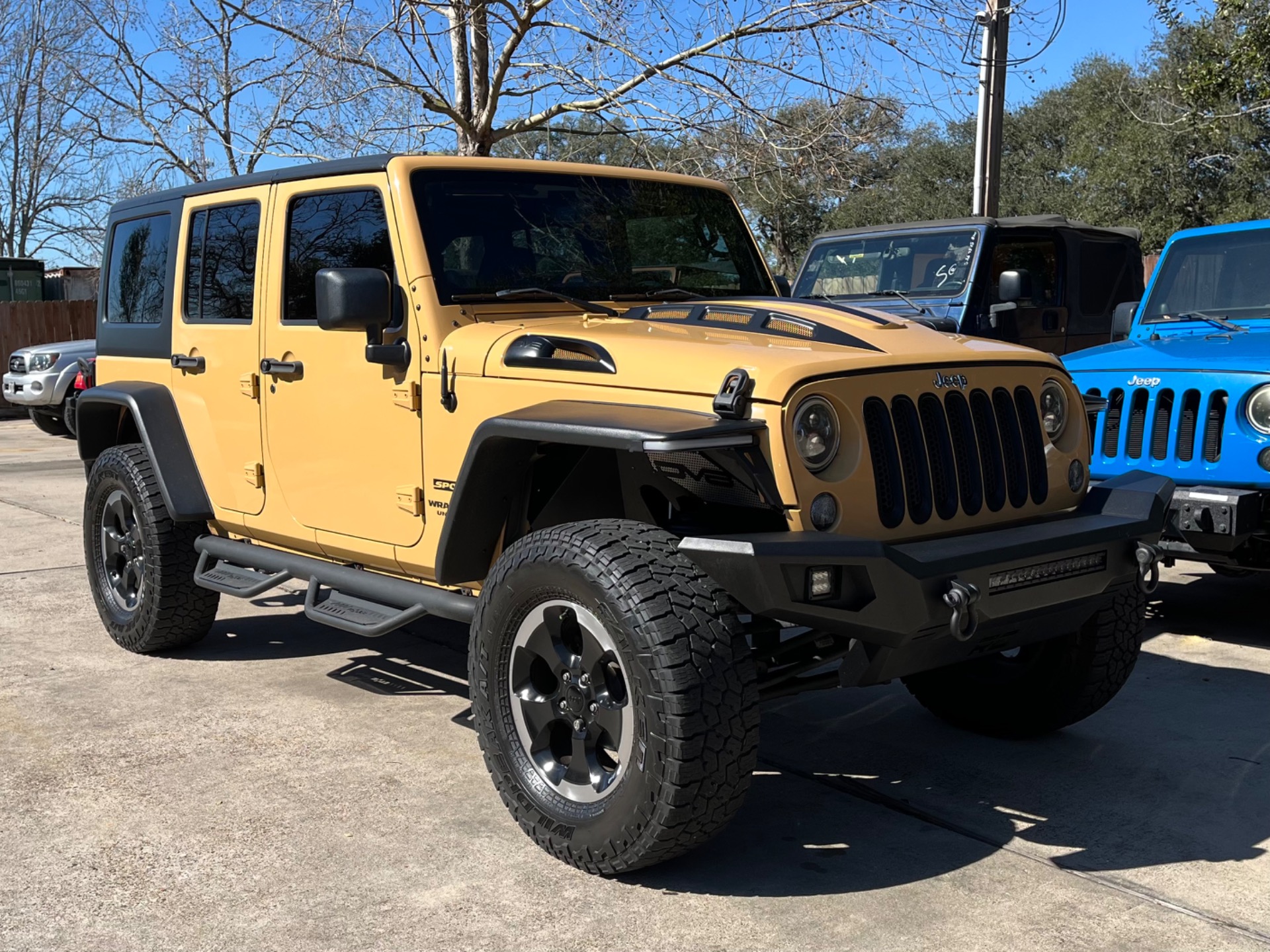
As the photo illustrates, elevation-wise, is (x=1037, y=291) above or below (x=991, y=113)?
below

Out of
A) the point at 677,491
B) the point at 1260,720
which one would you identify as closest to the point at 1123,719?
the point at 1260,720

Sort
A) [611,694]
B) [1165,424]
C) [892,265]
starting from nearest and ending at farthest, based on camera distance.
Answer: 1. [611,694]
2. [1165,424]
3. [892,265]

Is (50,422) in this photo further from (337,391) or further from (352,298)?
Answer: (352,298)

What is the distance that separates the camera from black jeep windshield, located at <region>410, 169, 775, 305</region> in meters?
4.61

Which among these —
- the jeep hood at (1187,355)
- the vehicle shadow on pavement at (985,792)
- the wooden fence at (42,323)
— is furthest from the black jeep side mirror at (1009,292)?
the wooden fence at (42,323)

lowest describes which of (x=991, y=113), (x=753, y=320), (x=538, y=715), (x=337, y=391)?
(x=538, y=715)

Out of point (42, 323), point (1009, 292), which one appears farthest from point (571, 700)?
point (42, 323)

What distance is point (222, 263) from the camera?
5.54m

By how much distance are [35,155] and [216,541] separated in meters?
33.4

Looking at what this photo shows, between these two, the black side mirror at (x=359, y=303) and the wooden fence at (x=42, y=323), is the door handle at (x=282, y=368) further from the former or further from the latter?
the wooden fence at (x=42, y=323)

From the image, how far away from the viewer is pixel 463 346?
14.0 feet

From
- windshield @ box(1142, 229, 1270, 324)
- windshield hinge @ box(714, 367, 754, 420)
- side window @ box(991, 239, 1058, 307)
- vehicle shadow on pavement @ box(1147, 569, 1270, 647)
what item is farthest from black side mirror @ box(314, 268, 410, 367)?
side window @ box(991, 239, 1058, 307)

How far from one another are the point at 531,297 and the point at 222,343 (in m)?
1.54

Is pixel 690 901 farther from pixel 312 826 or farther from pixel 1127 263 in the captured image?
pixel 1127 263
